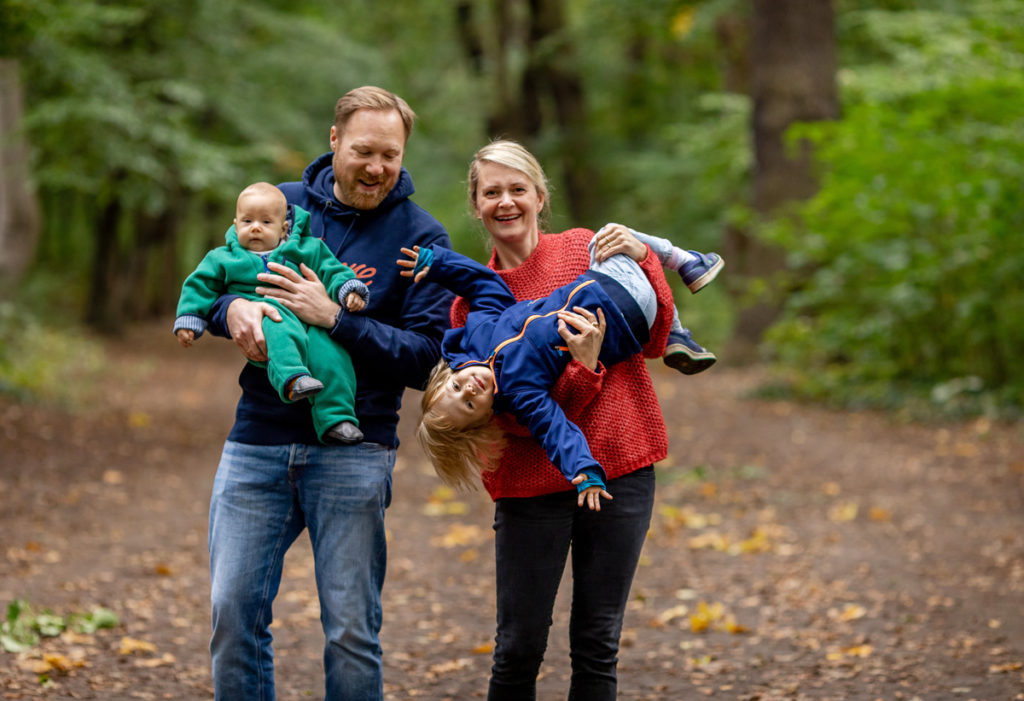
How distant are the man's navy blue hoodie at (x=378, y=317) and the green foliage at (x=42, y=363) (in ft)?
34.7

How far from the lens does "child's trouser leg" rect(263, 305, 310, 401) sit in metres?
3.06

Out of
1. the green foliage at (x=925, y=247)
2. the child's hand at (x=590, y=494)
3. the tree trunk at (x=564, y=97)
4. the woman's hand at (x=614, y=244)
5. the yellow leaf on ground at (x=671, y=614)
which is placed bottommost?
the yellow leaf on ground at (x=671, y=614)

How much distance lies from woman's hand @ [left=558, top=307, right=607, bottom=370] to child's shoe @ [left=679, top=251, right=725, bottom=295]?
0.40 meters

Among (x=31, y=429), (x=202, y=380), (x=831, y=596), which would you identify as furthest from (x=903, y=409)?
(x=202, y=380)

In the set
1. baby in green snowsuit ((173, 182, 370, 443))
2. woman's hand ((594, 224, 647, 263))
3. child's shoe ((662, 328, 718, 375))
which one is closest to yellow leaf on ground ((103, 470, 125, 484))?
baby in green snowsuit ((173, 182, 370, 443))

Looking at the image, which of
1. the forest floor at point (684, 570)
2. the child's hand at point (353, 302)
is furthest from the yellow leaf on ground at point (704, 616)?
the child's hand at point (353, 302)

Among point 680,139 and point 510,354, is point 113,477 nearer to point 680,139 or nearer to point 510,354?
point 510,354

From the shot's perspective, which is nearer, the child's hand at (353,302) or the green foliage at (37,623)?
the child's hand at (353,302)

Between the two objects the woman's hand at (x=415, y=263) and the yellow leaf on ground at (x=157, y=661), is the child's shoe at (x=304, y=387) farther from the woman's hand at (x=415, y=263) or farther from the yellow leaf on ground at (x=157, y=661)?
the yellow leaf on ground at (x=157, y=661)

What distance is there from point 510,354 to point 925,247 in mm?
9157

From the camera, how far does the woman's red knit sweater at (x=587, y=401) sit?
319 centimetres

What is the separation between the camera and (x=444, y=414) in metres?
3.13

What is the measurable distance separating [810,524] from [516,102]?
1930 centimetres

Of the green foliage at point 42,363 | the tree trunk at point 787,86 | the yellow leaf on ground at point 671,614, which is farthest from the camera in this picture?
the tree trunk at point 787,86
